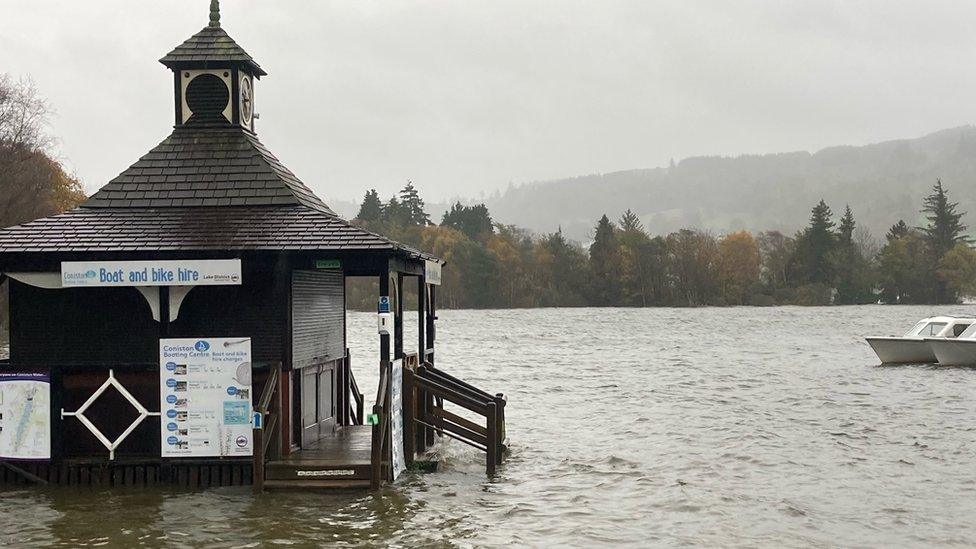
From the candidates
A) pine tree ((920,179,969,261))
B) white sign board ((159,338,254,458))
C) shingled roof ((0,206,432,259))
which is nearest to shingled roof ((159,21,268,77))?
shingled roof ((0,206,432,259))

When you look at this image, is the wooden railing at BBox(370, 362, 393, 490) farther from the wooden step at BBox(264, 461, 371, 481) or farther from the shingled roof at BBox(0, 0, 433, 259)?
the shingled roof at BBox(0, 0, 433, 259)

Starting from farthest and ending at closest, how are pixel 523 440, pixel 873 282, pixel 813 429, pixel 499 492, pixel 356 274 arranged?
pixel 873 282
pixel 813 429
pixel 523 440
pixel 356 274
pixel 499 492

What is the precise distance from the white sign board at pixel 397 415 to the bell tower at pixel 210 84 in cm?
538

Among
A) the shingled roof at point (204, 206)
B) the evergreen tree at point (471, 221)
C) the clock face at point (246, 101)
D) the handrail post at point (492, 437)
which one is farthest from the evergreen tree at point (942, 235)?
the shingled roof at point (204, 206)

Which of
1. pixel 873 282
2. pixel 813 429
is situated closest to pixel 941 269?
pixel 873 282

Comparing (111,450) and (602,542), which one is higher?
(111,450)

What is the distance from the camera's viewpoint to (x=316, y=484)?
634 inches

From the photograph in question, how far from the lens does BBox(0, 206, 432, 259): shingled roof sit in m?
15.8

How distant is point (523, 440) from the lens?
25.9 m

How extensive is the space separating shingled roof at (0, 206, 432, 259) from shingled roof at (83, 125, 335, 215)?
0.23m

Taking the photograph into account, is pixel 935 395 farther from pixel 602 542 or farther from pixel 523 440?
pixel 602 542

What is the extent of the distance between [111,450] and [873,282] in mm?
131464

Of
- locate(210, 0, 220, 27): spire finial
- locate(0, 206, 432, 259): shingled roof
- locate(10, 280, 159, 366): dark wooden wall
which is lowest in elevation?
locate(10, 280, 159, 366): dark wooden wall

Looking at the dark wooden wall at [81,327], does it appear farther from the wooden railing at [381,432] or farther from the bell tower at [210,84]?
the bell tower at [210,84]
